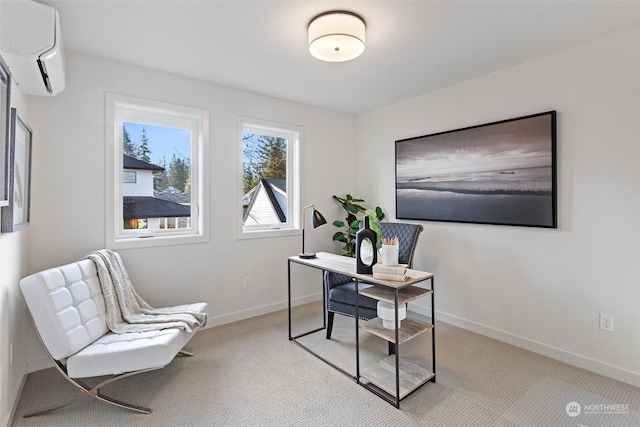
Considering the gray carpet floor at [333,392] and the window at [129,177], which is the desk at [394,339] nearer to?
the gray carpet floor at [333,392]

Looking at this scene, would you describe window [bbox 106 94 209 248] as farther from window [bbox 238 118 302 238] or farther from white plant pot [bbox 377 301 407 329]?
white plant pot [bbox 377 301 407 329]

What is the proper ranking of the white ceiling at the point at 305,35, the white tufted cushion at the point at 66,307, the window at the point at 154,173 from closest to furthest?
1. the white tufted cushion at the point at 66,307
2. the white ceiling at the point at 305,35
3. the window at the point at 154,173

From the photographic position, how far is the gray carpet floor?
5.98ft

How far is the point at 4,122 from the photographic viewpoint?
1521 mm

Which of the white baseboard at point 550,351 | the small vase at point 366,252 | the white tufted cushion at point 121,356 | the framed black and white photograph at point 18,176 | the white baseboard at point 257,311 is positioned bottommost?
the white baseboard at point 550,351

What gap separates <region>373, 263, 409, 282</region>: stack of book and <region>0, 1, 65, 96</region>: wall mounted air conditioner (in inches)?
89.0

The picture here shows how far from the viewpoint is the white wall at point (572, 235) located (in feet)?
7.20

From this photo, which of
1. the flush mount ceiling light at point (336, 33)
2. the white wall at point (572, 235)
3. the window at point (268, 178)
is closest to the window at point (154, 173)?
the window at point (268, 178)

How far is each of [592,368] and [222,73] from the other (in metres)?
3.81

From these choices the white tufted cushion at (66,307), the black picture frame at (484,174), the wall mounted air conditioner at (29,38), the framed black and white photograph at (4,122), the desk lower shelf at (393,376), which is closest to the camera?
the framed black and white photograph at (4,122)

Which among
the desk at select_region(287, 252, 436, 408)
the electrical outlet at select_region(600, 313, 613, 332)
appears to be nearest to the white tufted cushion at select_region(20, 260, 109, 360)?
the desk at select_region(287, 252, 436, 408)

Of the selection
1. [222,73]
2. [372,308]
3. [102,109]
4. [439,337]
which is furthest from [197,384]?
[222,73]

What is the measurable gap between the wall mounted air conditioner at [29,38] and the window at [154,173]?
0.77 metres

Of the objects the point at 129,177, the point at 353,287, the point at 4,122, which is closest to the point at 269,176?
the point at 129,177
